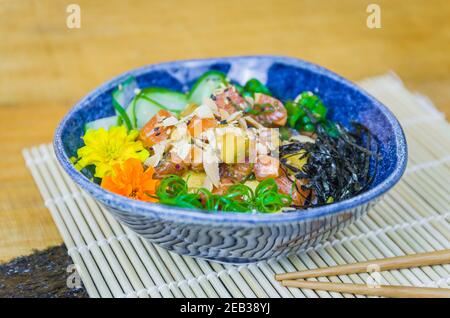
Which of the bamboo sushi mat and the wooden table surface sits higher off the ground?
the wooden table surface

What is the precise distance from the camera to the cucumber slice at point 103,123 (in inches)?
94.4

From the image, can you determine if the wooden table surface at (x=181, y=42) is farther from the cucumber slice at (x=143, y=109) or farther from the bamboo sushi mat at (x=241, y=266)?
the cucumber slice at (x=143, y=109)

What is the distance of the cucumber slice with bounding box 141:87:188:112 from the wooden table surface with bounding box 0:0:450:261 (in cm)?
66

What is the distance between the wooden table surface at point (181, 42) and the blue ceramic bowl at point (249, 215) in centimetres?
66

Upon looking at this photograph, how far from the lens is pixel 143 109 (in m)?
2.52

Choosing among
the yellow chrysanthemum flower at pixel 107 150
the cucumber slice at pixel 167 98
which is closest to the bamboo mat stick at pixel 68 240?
the yellow chrysanthemum flower at pixel 107 150

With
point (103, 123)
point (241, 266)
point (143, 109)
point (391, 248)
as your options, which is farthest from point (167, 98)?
point (391, 248)

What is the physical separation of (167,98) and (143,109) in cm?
13

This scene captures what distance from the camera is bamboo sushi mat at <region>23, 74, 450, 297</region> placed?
2109 millimetres

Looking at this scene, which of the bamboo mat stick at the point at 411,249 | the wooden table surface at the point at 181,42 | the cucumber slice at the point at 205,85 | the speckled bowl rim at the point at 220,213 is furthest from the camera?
the wooden table surface at the point at 181,42

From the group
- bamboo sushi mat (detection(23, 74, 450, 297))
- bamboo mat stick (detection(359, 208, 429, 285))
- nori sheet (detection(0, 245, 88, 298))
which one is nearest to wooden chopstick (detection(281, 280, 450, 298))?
bamboo sushi mat (detection(23, 74, 450, 297))

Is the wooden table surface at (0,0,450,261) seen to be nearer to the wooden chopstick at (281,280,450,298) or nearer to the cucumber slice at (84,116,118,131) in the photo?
the cucumber slice at (84,116,118,131)

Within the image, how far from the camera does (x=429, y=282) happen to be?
7.03 feet
